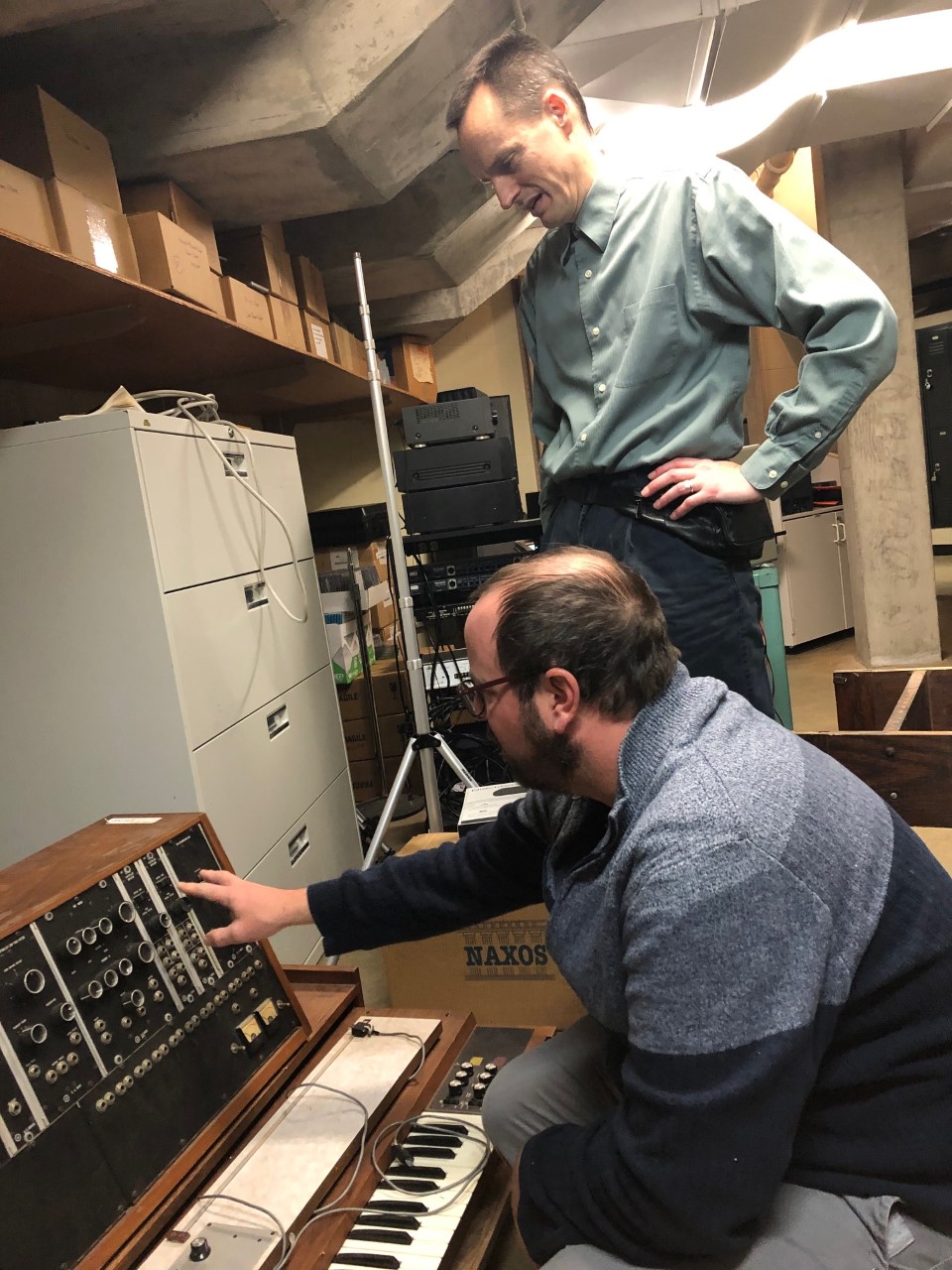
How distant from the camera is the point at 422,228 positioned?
3369 mm

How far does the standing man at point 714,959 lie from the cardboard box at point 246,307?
5.40ft

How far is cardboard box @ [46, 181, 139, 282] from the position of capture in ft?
5.37

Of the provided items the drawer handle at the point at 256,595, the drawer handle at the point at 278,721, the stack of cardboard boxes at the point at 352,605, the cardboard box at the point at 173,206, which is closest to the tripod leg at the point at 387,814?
the drawer handle at the point at 278,721

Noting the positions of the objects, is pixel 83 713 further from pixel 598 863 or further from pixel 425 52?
pixel 425 52

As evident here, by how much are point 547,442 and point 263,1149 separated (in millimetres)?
1120

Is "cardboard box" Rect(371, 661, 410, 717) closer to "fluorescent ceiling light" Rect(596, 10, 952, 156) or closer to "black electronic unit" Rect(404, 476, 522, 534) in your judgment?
"black electronic unit" Rect(404, 476, 522, 534)

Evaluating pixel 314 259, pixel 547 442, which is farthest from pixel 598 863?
pixel 314 259

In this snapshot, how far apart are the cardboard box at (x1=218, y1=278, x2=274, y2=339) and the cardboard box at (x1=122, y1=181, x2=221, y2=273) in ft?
0.19

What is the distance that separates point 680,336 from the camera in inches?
50.6

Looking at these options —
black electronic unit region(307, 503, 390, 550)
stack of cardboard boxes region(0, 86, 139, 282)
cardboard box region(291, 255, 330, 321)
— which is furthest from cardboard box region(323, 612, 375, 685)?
stack of cardboard boxes region(0, 86, 139, 282)

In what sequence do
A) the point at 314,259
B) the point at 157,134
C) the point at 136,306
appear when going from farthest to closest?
1. the point at 314,259
2. the point at 157,134
3. the point at 136,306

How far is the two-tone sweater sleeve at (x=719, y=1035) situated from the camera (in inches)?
27.4

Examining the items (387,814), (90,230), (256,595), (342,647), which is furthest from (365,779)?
Result: (90,230)

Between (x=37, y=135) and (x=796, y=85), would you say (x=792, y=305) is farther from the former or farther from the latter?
(x=796, y=85)
